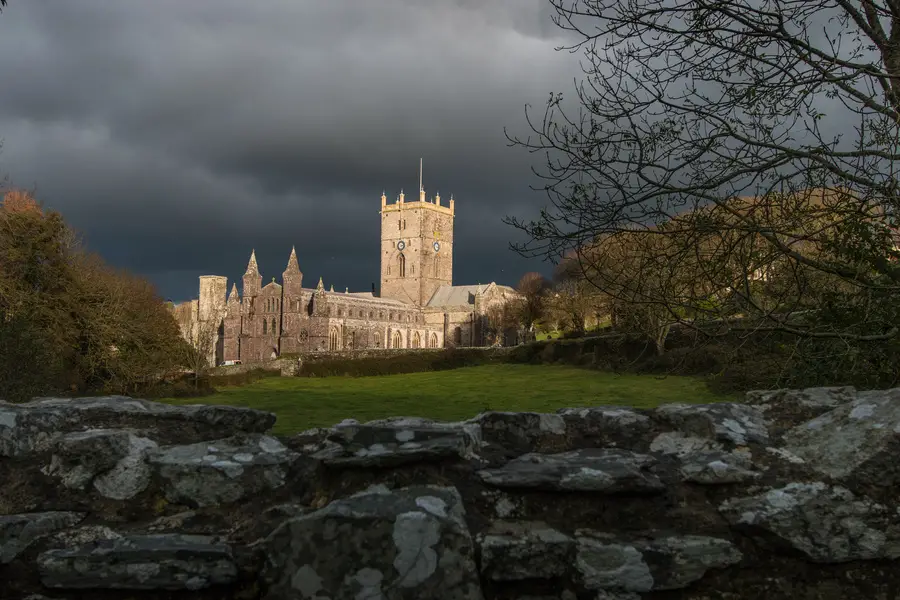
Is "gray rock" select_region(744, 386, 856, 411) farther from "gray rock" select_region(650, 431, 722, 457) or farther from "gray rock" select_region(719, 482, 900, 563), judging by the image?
"gray rock" select_region(719, 482, 900, 563)

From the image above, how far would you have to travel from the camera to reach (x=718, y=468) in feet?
10.9

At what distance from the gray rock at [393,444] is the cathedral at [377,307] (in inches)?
2416

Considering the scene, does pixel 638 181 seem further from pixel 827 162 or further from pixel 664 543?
pixel 664 543

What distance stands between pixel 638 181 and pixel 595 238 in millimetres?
678

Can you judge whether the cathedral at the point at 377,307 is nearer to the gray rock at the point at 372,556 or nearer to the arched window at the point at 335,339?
the arched window at the point at 335,339

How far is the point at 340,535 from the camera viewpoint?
2869 mm

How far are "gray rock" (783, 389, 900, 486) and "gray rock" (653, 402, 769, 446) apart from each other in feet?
0.58

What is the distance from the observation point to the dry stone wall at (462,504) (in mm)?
2848

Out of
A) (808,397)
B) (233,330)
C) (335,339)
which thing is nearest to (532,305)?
(335,339)

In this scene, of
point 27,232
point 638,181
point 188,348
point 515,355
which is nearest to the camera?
point 638,181

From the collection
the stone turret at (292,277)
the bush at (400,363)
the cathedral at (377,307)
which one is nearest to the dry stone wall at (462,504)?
the bush at (400,363)

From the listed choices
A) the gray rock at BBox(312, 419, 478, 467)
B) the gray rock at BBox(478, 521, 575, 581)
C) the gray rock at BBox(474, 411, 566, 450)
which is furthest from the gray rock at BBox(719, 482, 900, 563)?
the gray rock at BBox(312, 419, 478, 467)

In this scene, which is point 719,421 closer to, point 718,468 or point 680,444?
point 680,444

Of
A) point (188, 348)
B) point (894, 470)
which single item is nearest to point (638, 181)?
point (894, 470)
